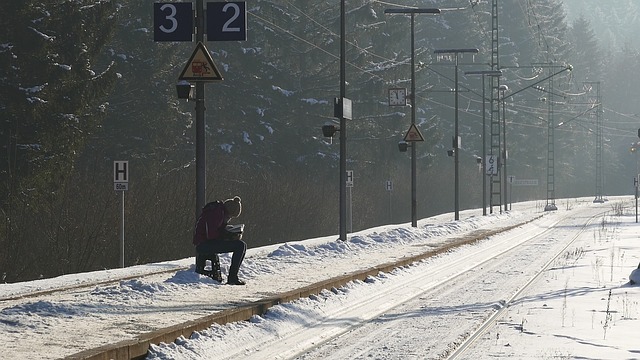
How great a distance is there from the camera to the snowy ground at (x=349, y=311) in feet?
43.0

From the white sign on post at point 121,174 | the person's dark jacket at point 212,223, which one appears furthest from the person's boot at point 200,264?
the white sign on post at point 121,174

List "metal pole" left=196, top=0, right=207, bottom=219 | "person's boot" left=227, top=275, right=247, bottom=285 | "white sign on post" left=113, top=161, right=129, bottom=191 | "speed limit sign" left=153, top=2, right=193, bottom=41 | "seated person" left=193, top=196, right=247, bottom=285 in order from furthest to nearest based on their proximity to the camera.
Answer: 1. "white sign on post" left=113, top=161, right=129, bottom=191
2. "metal pole" left=196, top=0, right=207, bottom=219
3. "speed limit sign" left=153, top=2, right=193, bottom=41
4. "person's boot" left=227, top=275, right=247, bottom=285
5. "seated person" left=193, top=196, right=247, bottom=285

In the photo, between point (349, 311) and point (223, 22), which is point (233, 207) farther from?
point (223, 22)

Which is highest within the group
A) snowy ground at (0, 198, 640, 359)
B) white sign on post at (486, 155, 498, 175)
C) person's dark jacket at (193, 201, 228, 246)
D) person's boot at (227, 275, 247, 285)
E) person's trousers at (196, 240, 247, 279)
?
white sign on post at (486, 155, 498, 175)

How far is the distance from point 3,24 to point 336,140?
116 feet

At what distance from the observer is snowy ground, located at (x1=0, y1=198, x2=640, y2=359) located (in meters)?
13.1

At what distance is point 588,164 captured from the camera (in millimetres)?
158375

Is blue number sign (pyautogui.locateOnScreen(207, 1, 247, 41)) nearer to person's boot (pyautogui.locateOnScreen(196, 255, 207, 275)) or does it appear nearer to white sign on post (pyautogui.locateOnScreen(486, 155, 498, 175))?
person's boot (pyautogui.locateOnScreen(196, 255, 207, 275))

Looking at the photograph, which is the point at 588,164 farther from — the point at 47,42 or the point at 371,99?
the point at 47,42

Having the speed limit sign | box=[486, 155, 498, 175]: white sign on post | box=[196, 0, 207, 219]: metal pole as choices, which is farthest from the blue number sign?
box=[486, 155, 498, 175]: white sign on post

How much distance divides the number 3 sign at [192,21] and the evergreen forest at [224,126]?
3139mm

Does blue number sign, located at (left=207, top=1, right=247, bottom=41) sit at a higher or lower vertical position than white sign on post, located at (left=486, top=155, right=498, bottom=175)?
higher

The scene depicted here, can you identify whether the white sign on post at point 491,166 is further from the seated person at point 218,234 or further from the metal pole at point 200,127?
the seated person at point 218,234

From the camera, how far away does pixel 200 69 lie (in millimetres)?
20188
